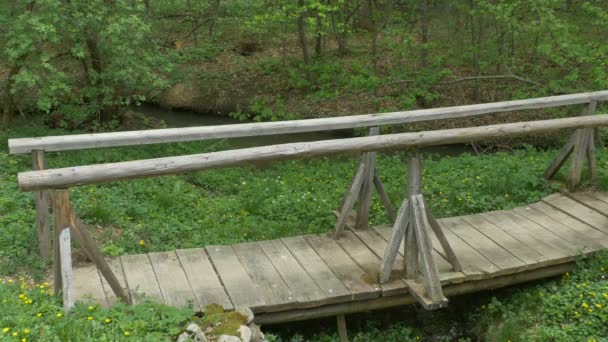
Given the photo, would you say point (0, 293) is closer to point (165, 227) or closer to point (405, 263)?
point (165, 227)

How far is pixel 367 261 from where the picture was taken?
5625 mm

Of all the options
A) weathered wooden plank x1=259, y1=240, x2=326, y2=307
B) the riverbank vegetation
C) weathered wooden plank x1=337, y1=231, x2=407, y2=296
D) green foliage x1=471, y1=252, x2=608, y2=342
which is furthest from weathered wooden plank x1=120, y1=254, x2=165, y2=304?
green foliage x1=471, y1=252, x2=608, y2=342

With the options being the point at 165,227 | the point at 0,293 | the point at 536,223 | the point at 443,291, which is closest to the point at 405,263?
the point at 443,291

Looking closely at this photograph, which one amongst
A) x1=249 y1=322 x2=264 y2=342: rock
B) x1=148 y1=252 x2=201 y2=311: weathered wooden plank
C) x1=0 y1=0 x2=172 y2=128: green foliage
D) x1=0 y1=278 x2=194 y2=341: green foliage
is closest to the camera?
x1=0 y1=278 x2=194 y2=341: green foliage

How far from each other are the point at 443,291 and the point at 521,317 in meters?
0.75

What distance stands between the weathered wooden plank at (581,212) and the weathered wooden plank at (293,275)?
3.18 meters

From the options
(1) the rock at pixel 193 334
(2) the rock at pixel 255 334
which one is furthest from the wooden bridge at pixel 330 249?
(1) the rock at pixel 193 334

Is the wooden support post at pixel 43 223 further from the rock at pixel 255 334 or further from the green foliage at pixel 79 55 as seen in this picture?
the green foliage at pixel 79 55

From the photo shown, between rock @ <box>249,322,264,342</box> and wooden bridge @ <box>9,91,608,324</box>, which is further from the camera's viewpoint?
wooden bridge @ <box>9,91,608,324</box>

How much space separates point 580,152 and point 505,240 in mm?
1641

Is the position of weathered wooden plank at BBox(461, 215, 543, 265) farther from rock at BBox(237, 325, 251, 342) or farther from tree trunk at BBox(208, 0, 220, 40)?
A: tree trunk at BBox(208, 0, 220, 40)

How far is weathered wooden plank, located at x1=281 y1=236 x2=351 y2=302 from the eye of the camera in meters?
5.08

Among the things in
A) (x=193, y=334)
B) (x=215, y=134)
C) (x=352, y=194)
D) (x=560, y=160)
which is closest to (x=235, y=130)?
(x=215, y=134)

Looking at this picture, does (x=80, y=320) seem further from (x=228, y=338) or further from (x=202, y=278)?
(x=202, y=278)
